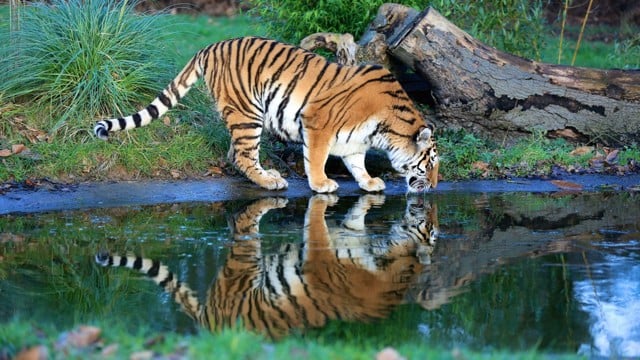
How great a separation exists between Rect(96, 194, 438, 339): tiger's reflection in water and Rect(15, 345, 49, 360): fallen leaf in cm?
100

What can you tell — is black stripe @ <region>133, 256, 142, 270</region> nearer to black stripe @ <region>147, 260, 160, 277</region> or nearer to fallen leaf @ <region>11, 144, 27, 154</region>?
black stripe @ <region>147, 260, 160, 277</region>

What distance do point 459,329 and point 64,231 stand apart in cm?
320

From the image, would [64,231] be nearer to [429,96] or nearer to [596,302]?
[596,302]

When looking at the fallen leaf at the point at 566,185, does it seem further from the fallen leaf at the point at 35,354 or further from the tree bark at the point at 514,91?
the fallen leaf at the point at 35,354

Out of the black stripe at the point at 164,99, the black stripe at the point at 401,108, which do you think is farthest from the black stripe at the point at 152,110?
the black stripe at the point at 401,108

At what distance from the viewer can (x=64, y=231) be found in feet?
22.7

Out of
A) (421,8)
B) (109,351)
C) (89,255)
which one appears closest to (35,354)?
(109,351)

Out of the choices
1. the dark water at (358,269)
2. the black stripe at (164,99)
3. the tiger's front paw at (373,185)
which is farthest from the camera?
the tiger's front paw at (373,185)

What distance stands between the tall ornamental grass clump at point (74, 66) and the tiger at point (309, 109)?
991mm

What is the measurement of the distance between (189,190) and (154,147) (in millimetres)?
785

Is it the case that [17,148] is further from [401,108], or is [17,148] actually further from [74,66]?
[401,108]

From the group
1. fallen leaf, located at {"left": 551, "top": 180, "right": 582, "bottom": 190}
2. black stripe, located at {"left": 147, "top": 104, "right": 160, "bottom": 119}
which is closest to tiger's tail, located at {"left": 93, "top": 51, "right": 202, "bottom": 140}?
black stripe, located at {"left": 147, "top": 104, "right": 160, "bottom": 119}

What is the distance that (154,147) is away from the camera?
902cm

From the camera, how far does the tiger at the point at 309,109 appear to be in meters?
8.27
